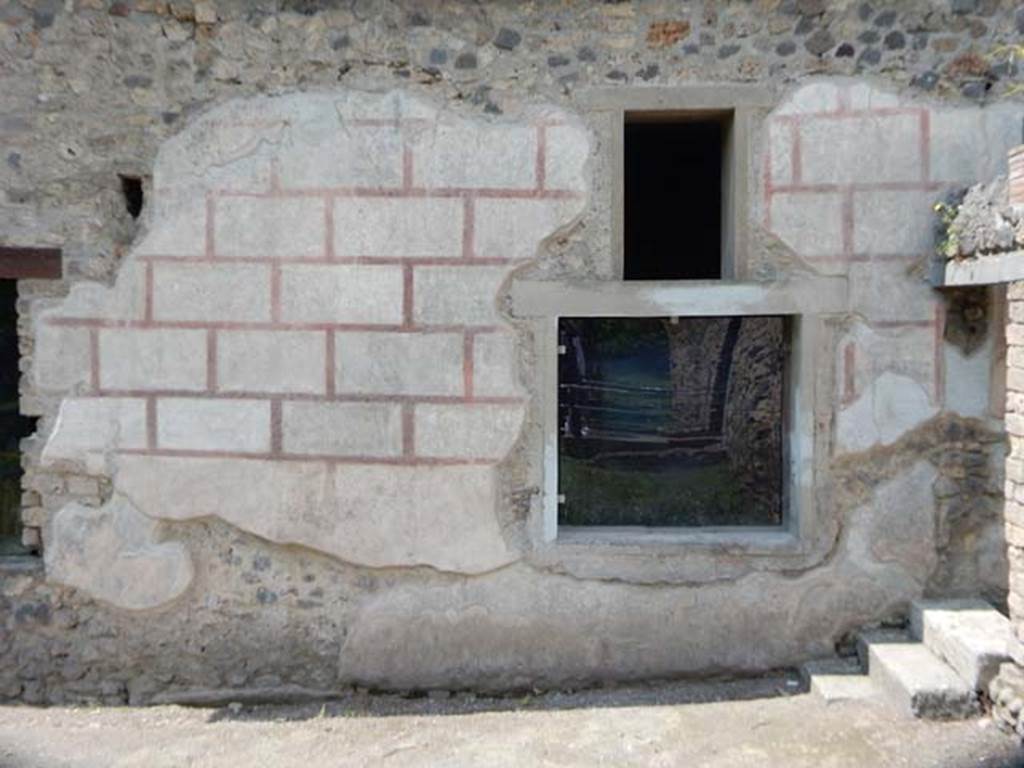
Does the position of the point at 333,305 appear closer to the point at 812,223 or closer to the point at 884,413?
the point at 812,223

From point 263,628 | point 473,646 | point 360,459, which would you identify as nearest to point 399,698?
point 473,646

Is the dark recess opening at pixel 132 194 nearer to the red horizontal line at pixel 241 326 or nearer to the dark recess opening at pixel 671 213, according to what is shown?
the red horizontal line at pixel 241 326

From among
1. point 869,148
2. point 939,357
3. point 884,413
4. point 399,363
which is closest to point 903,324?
point 939,357

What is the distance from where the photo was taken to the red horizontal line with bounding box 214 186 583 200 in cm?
451

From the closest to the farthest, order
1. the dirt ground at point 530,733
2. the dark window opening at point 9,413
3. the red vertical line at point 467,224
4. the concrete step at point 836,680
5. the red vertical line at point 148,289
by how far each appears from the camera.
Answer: the dirt ground at point 530,733, the concrete step at point 836,680, the red vertical line at point 467,224, the red vertical line at point 148,289, the dark window opening at point 9,413

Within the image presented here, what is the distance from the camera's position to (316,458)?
4613mm

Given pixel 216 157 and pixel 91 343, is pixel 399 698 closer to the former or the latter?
pixel 91 343

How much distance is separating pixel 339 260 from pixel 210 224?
677mm

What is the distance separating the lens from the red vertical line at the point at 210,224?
4609 millimetres

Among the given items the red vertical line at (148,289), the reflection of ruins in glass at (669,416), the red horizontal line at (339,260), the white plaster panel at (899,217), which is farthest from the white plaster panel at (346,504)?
the reflection of ruins in glass at (669,416)

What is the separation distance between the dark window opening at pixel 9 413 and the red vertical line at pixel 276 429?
8.00 feet

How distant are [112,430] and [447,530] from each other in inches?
70.0

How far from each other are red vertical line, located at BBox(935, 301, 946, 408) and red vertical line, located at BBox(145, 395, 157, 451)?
3.87m

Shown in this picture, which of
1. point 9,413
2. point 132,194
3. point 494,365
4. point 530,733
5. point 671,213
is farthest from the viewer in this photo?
point 671,213
